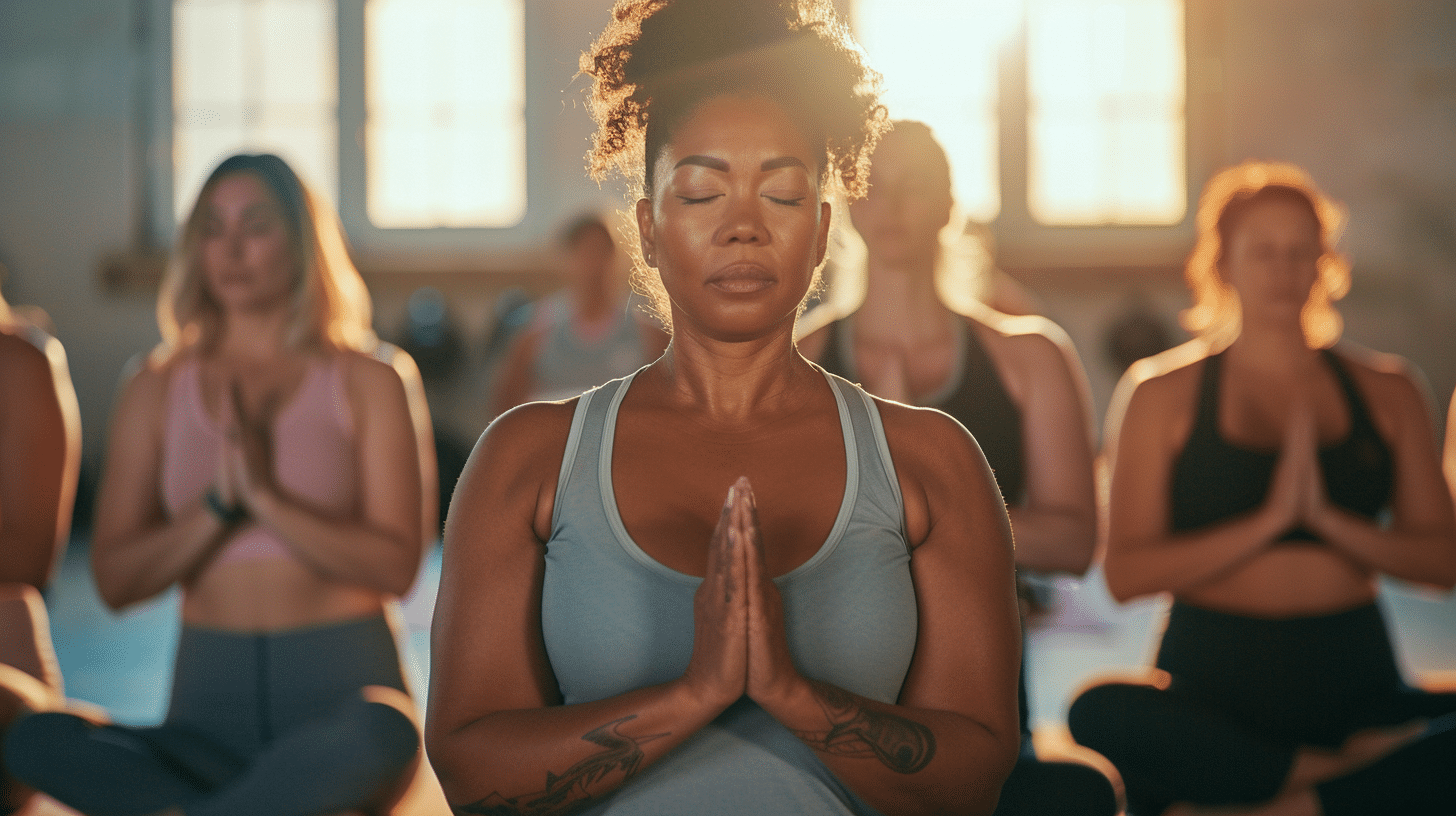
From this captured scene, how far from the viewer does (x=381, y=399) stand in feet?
6.46

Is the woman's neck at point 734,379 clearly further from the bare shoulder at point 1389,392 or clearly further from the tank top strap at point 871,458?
the bare shoulder at point 1389,392

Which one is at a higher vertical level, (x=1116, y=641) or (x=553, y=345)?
(x=553, y=345)

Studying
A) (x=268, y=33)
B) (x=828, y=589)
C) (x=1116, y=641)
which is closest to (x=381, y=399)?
(x=828, y=589)

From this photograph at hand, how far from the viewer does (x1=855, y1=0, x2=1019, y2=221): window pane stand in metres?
7.20

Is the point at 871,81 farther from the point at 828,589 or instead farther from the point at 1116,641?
the point at 1116,641

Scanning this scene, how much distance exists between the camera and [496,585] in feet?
3.27

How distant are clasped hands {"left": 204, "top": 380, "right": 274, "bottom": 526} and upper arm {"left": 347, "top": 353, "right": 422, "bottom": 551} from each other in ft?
0.52

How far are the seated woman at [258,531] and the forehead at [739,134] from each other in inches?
42.5

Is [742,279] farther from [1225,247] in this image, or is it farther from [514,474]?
[1225,247]

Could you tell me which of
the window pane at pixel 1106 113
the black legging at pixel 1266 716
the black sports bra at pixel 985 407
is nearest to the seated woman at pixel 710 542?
the black sports bra at pixel 985 407

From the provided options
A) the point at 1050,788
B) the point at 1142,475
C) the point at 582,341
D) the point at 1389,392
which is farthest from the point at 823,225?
the point at 582,341

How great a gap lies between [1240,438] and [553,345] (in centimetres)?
251

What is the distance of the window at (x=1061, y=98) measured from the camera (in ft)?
23.7

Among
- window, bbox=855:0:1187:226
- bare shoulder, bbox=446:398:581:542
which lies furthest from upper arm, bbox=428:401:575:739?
window, bbox=855:0:1187:226
